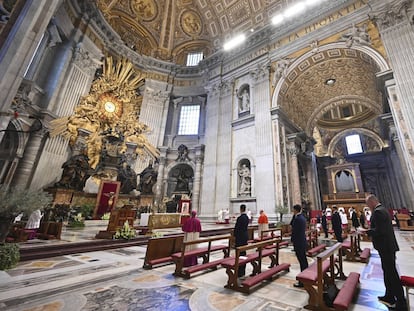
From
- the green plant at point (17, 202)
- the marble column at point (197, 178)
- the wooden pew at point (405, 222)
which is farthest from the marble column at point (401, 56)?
the green plant at point (17, 202)

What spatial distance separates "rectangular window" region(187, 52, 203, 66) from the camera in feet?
63.1

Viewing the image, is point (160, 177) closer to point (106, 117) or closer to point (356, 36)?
point (106, 117)

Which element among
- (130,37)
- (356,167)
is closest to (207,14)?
(130,37)

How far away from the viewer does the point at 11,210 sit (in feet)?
10.0

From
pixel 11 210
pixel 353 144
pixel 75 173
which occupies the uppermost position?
pixel 353 144

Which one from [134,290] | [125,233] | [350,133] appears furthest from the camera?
[350,133]

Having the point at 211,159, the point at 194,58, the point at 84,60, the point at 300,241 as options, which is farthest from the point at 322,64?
the point at 84,60

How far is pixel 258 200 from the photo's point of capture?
1072 cm

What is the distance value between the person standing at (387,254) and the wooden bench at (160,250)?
2.88 meters

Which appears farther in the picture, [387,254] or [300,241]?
[300,241]

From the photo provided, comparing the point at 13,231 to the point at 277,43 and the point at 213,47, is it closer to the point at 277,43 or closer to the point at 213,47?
the point at 277,43

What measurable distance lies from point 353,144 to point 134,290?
25184 millimetres

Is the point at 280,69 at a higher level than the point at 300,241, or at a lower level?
higher

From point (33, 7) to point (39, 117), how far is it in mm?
5505
